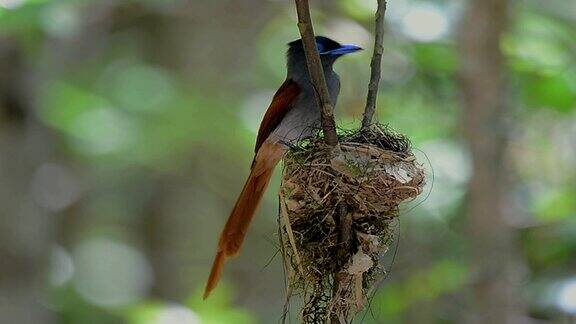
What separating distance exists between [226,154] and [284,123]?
3567 mm

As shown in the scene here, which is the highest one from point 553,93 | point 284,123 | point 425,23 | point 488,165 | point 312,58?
point 425,23

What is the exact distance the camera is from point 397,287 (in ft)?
19.0

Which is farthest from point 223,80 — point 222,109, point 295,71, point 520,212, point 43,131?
point 295,71

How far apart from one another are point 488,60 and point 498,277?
3.76 ft

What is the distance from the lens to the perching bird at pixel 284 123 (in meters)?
4.13

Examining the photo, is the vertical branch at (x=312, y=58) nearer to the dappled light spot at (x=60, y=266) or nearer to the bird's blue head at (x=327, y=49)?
the bird's blue head at (x=327, y=49)

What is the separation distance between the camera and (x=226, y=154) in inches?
315

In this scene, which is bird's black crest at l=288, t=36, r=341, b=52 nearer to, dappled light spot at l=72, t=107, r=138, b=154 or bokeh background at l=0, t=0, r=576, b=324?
bokeh background at l=0, t=0, r=576, b=324

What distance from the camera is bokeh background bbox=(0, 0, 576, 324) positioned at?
5.30 metres

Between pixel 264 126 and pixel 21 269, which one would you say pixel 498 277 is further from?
pixel 21 269

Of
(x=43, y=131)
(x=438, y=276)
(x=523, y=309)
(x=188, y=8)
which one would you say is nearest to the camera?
(x=523, y=309)

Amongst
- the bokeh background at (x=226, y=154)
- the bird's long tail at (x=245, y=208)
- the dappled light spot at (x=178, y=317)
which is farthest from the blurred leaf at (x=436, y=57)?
the dappled light spot at (x=178, y=317)

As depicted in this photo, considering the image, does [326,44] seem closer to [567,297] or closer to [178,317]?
[567,297]

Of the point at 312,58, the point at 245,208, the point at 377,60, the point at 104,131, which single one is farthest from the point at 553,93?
the point at 104,131
